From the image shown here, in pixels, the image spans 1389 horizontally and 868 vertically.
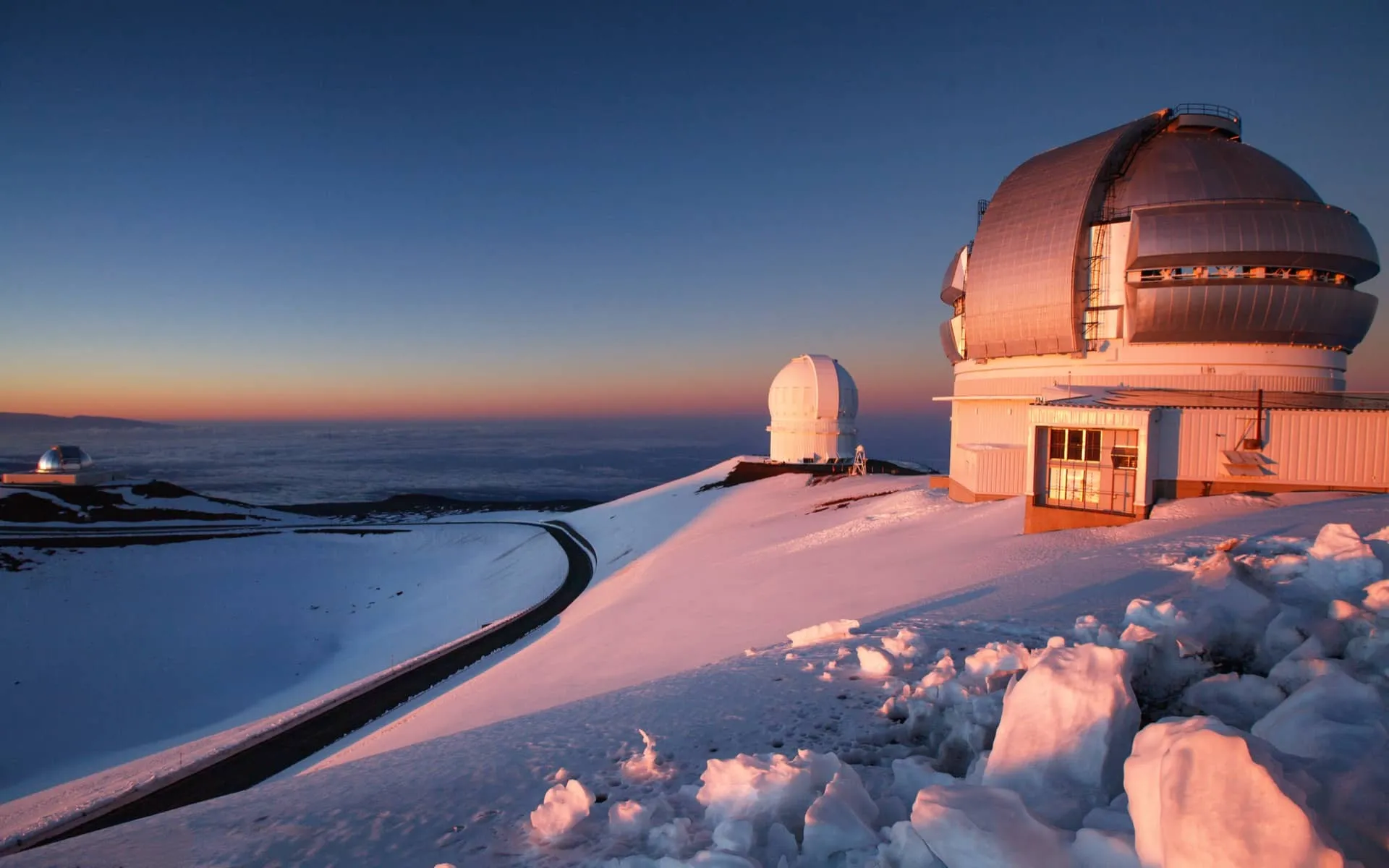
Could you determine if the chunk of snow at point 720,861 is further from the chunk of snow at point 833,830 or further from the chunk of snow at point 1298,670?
the chunk of snow at point 1298,670

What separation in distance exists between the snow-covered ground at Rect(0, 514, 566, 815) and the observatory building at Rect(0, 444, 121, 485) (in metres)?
18.5

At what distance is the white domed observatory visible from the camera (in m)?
42.5

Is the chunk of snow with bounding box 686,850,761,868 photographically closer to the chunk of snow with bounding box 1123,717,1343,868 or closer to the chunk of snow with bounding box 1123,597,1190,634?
the chunk of snow with bounding box 1123,717,1343,868

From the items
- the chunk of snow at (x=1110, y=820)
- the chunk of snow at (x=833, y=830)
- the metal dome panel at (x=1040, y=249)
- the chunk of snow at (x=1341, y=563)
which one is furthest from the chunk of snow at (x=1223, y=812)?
the metal dome panel at (x=1040, y=249)

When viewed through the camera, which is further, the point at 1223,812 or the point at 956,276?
the point at 956,276

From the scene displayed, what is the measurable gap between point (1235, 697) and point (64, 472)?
56.3 meters

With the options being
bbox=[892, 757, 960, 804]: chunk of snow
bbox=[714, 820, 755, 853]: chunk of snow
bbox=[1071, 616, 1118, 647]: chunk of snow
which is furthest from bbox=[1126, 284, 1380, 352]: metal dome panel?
bbox=[714, 820, 755, 853]: chunk of snow

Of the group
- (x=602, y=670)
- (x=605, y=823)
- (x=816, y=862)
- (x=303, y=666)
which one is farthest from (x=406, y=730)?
(x=303, y=666)

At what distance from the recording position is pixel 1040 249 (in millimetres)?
18906

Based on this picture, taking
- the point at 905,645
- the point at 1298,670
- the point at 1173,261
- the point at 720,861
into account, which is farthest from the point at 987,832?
the point at 1173,261

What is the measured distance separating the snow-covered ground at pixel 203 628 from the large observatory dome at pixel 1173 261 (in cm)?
1940

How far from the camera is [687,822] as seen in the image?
344 centimetres

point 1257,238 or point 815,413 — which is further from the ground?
point 1257,238

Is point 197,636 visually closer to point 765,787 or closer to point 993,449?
point 765,787
